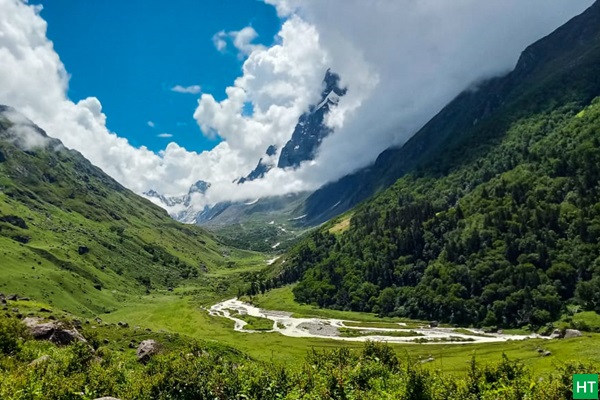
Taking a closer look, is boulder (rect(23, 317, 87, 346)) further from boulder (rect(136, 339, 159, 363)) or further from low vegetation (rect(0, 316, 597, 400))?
low vegetation (rect(0, 316, 597, 400))

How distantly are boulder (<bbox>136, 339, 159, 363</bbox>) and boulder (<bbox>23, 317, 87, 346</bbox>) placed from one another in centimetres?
1606

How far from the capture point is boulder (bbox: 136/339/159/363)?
114 meters

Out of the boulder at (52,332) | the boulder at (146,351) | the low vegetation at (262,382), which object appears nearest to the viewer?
the low vegetation at (262,382)

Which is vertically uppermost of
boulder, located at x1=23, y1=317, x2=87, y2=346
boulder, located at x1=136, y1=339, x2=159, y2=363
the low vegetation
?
boulder, located at x1=23, y1=317, x2=87, y2=346

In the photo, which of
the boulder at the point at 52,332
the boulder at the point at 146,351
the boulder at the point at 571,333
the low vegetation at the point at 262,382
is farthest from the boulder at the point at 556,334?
the boulder at the point at 52,332

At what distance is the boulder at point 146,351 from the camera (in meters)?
114

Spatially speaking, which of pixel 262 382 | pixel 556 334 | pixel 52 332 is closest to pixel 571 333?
pixel 556 334

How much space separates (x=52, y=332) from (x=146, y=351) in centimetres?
2403

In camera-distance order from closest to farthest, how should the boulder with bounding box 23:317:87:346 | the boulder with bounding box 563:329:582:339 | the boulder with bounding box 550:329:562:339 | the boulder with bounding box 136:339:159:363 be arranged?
the boulder with bounding box 23:317:87:346 < the boulder with bounding box 136:339:159:363 < the boulder with bounding box 563:329:582:339 < the boulder with bounding box 550:329:562:339

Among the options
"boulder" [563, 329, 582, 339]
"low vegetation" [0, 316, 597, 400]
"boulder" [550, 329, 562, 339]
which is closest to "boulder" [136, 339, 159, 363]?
"low vegetation" [0, 316, 597, 400]

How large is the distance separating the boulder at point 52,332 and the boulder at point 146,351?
52.7 feet

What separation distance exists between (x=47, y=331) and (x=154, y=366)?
50.2 metres

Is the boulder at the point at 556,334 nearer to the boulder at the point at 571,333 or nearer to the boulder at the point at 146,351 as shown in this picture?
the boulder at the point at 571,333

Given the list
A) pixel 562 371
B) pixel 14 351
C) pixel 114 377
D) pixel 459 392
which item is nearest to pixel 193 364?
pixel 114 377
